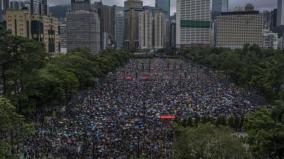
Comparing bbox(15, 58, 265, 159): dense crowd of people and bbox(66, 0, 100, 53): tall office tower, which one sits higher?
bbox(66, 0, 100, 53): tall office tower

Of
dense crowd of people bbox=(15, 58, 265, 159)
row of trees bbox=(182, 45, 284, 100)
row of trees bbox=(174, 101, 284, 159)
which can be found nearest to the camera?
row of trees bbox=(174, 101, 284, 159)

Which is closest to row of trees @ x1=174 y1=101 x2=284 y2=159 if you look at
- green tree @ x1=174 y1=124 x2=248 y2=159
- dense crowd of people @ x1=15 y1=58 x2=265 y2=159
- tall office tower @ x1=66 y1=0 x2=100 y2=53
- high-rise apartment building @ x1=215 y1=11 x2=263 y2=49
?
green tree @ x1=174 y1=124 x2=248 y2=159

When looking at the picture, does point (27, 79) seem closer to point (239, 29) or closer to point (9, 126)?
point (9, 126)

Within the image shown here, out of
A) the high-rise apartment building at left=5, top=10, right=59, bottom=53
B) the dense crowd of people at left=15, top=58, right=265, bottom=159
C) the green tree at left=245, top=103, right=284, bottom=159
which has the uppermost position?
the high-rise apartment building at left=5, top=10, right=59, bottom=53

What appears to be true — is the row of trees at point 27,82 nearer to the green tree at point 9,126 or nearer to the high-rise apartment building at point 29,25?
the green tree at point 9,126

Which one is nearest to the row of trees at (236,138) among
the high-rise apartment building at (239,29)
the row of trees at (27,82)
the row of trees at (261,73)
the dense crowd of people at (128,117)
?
the dense crowd of people at (128,117)

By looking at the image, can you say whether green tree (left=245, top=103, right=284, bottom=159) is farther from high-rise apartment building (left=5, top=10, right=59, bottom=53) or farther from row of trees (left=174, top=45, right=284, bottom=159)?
high-rise apartment building (left=5, top=10, right=59, bottom=53)
